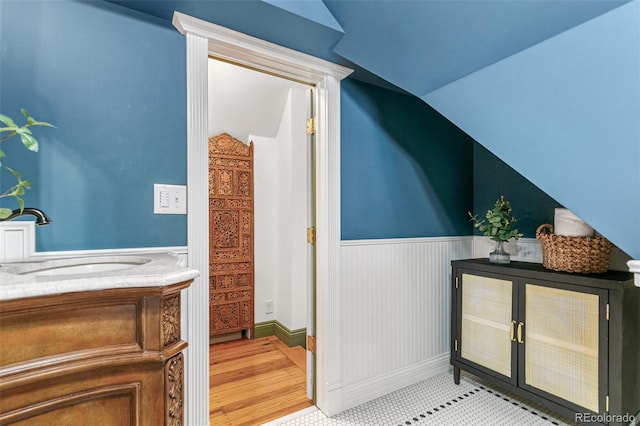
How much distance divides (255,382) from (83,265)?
1.51m

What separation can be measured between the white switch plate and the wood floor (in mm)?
1228

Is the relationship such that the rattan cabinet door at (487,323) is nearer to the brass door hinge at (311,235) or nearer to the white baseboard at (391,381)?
the white baseboard at (391,381)

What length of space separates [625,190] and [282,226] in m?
2.40

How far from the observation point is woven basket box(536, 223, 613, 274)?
1.70m

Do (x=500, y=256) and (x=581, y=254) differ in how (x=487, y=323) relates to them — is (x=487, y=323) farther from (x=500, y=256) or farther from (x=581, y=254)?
(x=581, y=254)

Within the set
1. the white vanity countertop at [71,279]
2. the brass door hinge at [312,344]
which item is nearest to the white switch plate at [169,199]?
the white vanity countertop at [71,279]

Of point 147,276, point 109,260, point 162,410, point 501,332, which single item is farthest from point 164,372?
point 501,332

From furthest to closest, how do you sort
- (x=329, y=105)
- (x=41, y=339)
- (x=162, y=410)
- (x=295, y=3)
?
1. (x=329, y=105)
2. (x=295, y=3)
3. (x=162, y=410)
4. (x=41, y=339)

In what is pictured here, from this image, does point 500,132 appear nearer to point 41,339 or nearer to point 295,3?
point 295,3

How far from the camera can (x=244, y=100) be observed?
2844 millimetres

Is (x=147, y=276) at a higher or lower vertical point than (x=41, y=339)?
higher

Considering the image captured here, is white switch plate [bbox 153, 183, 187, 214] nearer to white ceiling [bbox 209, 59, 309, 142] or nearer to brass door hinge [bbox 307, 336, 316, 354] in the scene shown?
brass door hinge [bbox 307, 336, 316, 354]

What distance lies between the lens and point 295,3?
1396 millimetres

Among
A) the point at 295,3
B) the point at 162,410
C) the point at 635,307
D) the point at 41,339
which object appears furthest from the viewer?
the point at 635,307
